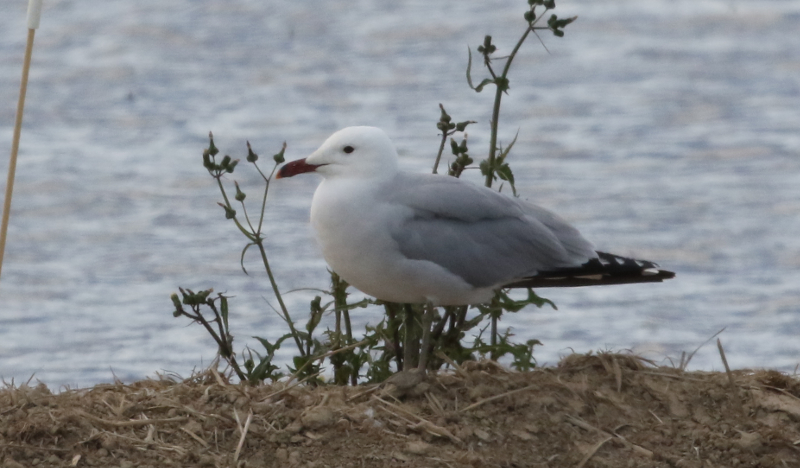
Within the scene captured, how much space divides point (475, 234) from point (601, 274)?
42cm

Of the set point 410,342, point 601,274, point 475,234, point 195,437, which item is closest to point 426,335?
point 410,342

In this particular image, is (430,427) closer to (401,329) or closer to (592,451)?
(592,451)

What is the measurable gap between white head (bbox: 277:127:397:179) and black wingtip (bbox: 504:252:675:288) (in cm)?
58

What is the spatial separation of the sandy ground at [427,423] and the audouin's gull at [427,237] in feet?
0.98

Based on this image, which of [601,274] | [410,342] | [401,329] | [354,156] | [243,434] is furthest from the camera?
[401,329]

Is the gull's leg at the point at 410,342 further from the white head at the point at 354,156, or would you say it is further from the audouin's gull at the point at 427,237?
the white head at the point at 354,156

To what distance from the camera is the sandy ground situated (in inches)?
142

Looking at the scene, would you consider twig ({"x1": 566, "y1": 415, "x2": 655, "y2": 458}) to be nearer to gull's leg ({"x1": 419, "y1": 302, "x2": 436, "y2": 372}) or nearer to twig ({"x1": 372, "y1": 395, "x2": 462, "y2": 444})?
twig ({"x1": 372, "y1": 395, "x2": 462, "y2": 444})

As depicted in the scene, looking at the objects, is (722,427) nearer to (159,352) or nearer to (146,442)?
(146,442)

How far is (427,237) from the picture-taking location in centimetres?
393

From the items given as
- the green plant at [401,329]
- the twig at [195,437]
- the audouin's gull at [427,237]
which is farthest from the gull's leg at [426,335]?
the twig at [195,437]

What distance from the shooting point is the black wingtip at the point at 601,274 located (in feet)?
13.4

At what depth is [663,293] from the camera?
6.91m

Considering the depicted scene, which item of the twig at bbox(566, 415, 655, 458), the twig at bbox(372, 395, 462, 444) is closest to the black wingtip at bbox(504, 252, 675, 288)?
the twig at bbox(566, 415, 655, 458)
